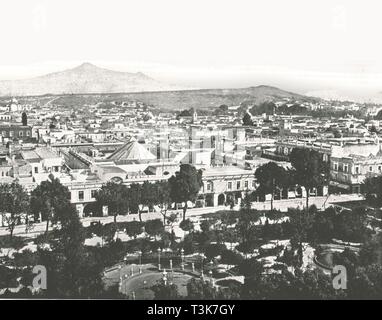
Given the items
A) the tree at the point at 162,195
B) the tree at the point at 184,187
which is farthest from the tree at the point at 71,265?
the tree at the point at 184,187

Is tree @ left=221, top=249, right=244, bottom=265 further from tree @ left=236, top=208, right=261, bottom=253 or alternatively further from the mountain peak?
the mountain peak

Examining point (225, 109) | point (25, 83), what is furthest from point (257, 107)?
point (25, 83)

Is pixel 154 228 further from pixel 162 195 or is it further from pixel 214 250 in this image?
pixel 214 250

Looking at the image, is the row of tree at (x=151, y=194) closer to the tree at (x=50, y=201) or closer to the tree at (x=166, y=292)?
the tree at (x=50, y=201)

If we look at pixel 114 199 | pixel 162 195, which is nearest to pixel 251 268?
pixel 162 195

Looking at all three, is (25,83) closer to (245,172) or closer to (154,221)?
(154,221)

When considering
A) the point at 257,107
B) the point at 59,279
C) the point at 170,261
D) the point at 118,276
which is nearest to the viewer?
the point at 59,279

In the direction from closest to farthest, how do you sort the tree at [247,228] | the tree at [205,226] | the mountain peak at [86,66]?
the mountain peak at [86,66] < the tree at [247,228] < the tree at [205,226]
